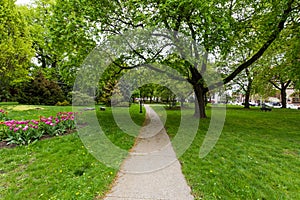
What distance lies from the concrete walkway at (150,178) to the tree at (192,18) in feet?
13.3

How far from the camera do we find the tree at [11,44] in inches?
455

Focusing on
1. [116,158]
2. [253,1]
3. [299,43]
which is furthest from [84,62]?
[299,43]

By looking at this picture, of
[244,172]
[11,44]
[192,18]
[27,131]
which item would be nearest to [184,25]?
[192,18]

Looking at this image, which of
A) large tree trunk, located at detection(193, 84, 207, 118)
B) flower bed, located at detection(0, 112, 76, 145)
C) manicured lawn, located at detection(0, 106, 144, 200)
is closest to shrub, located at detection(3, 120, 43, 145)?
flower bed, located at detection(0, 112, 76, 145)

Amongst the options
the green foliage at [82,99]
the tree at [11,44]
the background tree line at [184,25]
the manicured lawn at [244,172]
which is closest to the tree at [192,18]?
the background tree line at [184,25]

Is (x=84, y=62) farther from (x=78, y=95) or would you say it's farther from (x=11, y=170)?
(x=78, y=95)

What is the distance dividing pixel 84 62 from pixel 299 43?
9629 mm

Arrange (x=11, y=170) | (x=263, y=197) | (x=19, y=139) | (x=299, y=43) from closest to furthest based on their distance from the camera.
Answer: (x=263, y=197) → (x=11, y=170) → (x=19, y=139) → (x=299, y=43)

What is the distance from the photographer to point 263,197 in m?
2.49

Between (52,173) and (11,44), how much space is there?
45.3 feet

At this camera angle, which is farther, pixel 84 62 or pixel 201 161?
pixel 84 62

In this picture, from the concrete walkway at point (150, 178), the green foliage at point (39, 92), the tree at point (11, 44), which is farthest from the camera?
the green foliage at point (39, 92)

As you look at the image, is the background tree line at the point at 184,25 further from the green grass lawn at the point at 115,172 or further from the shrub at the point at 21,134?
the green grass lawn at the point at 115,172

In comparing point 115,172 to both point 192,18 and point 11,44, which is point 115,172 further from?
point 11,44
